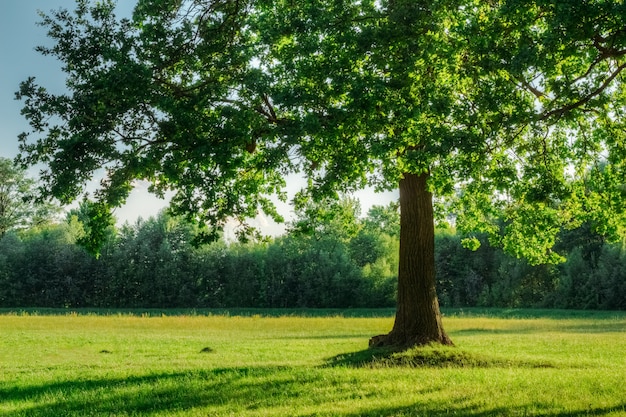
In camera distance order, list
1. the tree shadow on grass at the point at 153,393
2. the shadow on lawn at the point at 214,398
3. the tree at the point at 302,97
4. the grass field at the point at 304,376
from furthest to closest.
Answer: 1. the tree at the point at 302,97
2. the tree shadow on grass at the point at 153,393
3. the grass field at the point at 304,376
4. the shadow on lawn at the point at 214,398

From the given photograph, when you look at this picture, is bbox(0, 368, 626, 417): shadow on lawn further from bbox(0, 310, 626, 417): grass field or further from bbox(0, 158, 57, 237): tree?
bbox(0, 158, 57, 237): tree

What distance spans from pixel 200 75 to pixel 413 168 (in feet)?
22.4

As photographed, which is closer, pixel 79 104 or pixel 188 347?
pixel 79 104

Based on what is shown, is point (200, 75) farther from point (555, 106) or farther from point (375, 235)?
point (375, 235)

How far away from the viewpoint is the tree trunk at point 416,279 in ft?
66.2

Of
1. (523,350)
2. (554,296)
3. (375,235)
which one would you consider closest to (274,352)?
(523,350)

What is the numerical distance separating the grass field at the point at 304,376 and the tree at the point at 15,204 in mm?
53403

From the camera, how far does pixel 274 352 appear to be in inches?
908

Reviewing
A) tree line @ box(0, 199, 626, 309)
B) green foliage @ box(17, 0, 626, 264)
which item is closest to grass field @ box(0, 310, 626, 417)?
green foliage @ box(17, 0, 626, 264)

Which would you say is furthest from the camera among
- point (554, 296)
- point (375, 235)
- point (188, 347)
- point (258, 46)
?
point (375, 235)

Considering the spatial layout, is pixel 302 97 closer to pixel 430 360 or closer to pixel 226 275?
pixel 430 360

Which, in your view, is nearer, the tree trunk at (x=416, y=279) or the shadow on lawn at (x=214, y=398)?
→ the shadow on lawn at (x=214, y=398)

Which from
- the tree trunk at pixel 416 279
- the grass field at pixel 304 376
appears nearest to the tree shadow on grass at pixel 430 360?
the grass field at pixel 304 376

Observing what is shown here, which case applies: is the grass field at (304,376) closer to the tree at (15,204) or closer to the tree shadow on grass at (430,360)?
the tree shadow on grass at (430,360)
